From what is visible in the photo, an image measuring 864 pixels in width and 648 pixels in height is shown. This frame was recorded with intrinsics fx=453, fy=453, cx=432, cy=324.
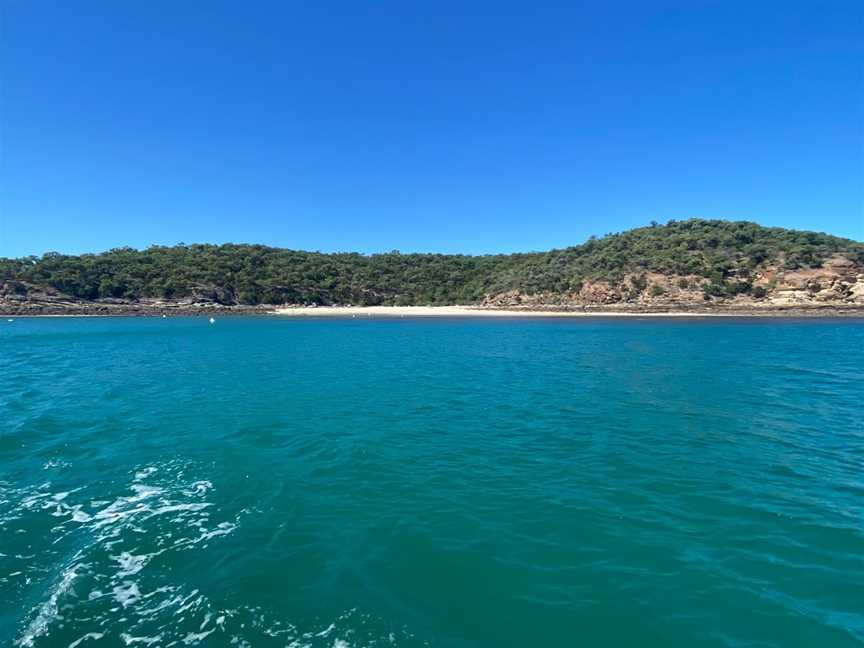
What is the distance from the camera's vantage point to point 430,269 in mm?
145625

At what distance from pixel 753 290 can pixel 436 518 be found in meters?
98.0

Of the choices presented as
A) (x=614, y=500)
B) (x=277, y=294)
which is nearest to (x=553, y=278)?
(x=277, y=294)

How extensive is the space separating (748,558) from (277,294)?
128m

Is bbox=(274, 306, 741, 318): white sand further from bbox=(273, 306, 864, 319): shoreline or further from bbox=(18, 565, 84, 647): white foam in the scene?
bbox=(18, 565, 84, 647): white foam

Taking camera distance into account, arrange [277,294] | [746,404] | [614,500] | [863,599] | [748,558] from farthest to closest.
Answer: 1. [277,294]
2. [746,404]
3. [614,500]
4. [748,558]
5. [863,599]

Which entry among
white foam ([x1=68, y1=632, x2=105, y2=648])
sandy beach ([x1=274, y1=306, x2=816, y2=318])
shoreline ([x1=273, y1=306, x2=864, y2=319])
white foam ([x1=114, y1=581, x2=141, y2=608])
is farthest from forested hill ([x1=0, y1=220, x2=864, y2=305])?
white foam ([x1=68, y1=632, x2=105, y2=648])

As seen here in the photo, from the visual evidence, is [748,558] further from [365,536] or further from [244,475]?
[244,475]

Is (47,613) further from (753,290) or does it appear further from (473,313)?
(753,290)

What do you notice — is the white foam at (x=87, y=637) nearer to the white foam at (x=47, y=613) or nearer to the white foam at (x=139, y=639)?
the white foam at (x=139, y=639)

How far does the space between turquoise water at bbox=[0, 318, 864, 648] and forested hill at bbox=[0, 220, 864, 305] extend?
3298 inches

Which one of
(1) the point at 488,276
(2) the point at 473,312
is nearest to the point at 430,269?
(1) the point at 488,276

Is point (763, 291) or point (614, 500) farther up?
point (763, 291)

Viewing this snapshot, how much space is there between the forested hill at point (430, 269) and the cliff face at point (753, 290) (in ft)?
1.84

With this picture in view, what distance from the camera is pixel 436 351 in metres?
37.1
